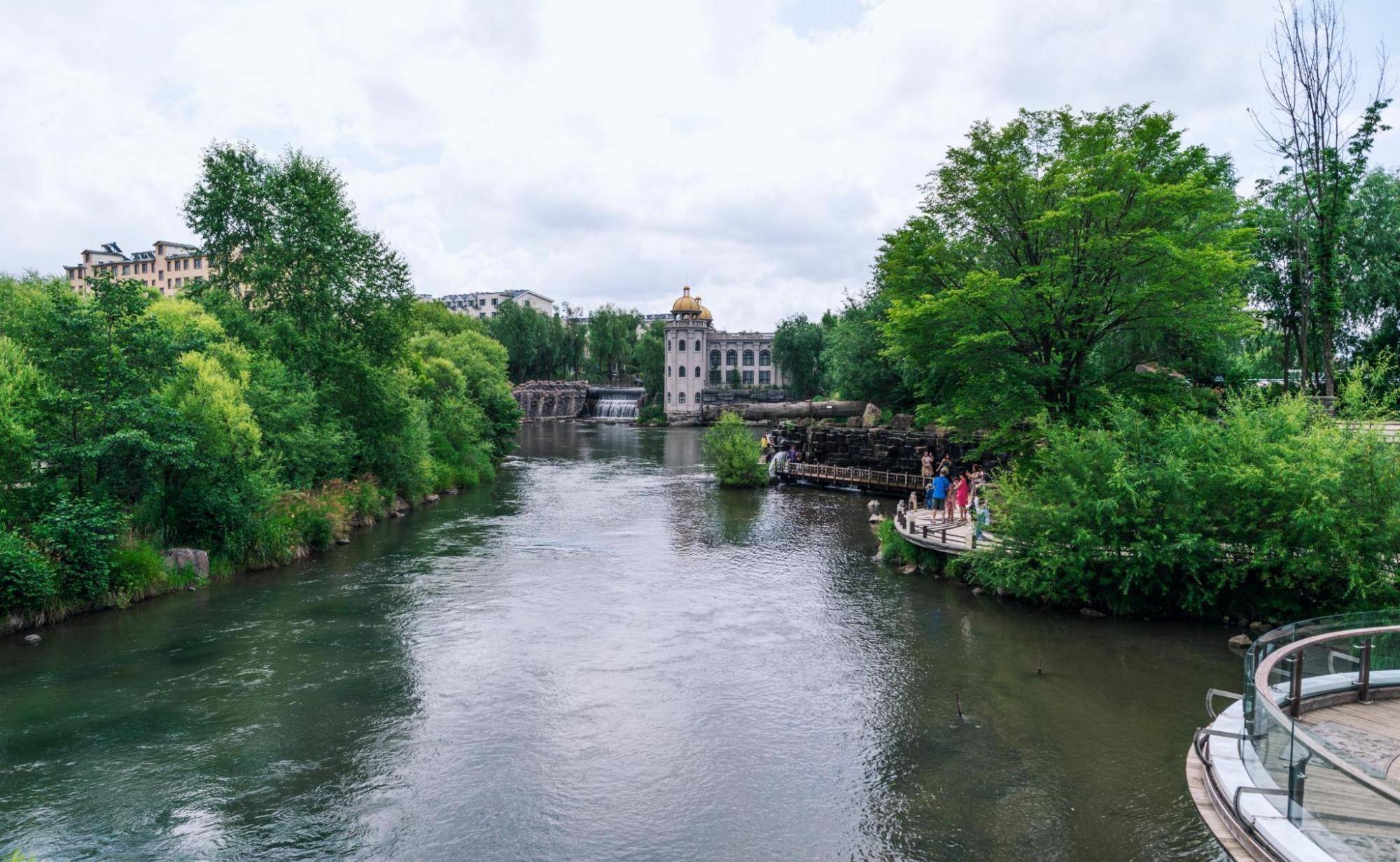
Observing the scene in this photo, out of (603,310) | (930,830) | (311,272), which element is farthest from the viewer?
(603,310)

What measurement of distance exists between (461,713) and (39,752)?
6186 mm

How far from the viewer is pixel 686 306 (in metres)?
115

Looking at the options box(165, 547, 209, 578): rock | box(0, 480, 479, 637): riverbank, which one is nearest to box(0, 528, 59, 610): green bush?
box(0, 480, 479, 637): riverbank

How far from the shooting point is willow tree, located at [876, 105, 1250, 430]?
21.5 meters

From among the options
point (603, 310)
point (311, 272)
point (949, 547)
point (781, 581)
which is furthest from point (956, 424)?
point (603, 310)

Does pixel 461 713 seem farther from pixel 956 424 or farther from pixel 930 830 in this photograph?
pixel 956 424

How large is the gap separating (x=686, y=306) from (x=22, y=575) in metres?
99.5

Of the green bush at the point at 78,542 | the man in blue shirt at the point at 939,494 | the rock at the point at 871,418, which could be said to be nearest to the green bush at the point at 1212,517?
the man in blue shirt at the point at 939,494

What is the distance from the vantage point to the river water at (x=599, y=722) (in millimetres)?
10836

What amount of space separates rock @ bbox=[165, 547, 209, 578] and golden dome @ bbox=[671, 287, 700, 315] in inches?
3686

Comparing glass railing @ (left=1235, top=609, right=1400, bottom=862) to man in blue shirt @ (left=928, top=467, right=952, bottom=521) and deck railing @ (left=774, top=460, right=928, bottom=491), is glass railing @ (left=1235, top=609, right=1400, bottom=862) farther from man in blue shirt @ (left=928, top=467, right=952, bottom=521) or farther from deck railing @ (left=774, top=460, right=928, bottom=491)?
deck railing @ (left=774, top=460, right=928, bottom=491)

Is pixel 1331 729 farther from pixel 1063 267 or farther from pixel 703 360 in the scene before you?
pixel 703 360

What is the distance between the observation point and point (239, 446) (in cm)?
2388

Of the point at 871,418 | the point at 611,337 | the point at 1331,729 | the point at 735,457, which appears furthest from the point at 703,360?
the point at 1331,729
